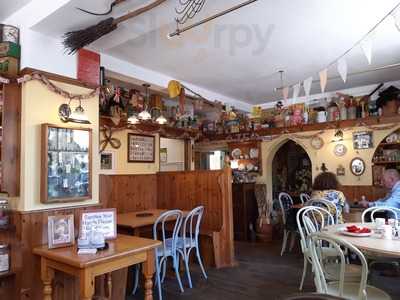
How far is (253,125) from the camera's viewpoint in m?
6.57

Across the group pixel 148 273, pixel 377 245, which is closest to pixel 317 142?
pixel 377 245

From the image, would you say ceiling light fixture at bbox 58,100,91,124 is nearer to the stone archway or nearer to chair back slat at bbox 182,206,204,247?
chair back slat at bbox 182,206,204,247

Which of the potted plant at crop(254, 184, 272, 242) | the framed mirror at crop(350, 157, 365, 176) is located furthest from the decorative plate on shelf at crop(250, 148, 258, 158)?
the framed mirror at crop(350, 157, 365, 176)

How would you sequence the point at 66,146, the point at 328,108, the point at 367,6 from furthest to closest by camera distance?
the point at 328,108
the point at 367,6
the point at 66,146

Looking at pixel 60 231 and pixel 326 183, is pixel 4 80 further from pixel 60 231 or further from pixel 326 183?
pixel 326 183

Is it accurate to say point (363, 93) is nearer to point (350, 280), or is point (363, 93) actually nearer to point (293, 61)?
point (293, 61)

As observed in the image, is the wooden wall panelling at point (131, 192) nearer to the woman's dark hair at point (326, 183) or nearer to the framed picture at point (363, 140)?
the woman's dark hair at point (326, 183)

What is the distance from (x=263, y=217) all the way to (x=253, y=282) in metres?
2.37

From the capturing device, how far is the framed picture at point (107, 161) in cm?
463

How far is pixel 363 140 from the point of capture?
536 centimetres

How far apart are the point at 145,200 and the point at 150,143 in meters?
0.96

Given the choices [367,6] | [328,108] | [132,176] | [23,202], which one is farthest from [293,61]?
[23,202]

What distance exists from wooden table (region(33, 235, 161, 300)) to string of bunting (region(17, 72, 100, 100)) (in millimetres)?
1233

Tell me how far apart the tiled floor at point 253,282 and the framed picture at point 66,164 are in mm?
1377
